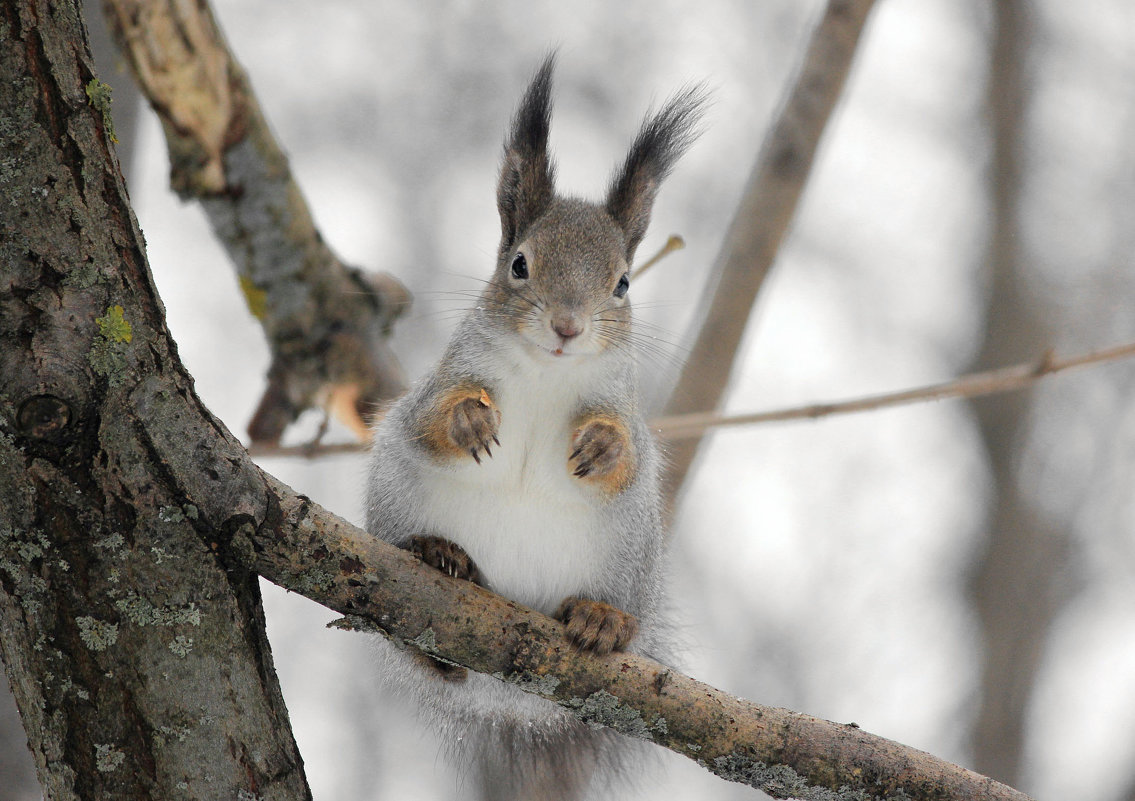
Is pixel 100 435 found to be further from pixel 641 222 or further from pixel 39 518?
pixel 641 222

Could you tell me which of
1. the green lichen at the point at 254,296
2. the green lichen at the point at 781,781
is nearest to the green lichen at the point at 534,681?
the green lichen at the point at 781,781

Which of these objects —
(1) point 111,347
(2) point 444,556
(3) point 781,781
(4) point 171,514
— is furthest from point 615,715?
(1) point 111,347

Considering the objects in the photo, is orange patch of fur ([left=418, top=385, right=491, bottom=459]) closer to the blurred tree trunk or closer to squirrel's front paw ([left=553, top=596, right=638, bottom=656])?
squirrel's front paw ([left=553, top=596, right=638, bottom=656])

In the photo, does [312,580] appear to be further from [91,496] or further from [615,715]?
[615,715]

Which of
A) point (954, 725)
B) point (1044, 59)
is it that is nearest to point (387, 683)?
point (954, 725)

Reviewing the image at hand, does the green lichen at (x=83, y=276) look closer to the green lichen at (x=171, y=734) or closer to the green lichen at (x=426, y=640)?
the green lichen at (x=171, y=734)
